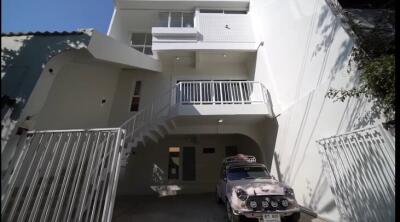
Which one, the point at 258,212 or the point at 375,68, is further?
the point at 258,212

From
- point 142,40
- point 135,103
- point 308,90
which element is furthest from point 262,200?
point 142,40

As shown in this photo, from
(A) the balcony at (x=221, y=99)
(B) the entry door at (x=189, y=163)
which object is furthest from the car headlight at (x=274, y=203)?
(B) the entry door at (x=189, y=163)

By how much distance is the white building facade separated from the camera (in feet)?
15.4

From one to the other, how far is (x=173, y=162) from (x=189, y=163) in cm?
71

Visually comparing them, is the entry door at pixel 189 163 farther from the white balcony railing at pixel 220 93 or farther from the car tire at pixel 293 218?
the car tire at pixel 293 218

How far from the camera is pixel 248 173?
575 centimetres

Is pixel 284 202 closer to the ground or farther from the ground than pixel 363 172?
closer to the ground

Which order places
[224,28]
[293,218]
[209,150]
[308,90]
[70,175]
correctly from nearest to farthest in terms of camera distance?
[70,175] < [293,218] < [308,90] < [224,28] < [209,150]

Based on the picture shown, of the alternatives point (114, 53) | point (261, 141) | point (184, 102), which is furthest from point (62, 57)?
point (261, 141)

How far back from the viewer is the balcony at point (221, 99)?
730cm

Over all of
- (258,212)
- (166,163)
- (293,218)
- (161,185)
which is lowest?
(293,218)

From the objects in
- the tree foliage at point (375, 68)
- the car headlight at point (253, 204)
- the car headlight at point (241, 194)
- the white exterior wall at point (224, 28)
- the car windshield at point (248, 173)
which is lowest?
the car headlight at point (253, 204)

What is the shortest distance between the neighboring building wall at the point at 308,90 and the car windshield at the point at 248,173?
2.63 ft

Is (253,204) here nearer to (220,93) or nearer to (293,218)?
(293,218)
